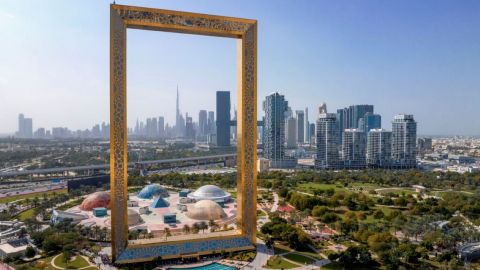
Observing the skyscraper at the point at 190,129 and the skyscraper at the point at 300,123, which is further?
the skyscraper at the point at 190,129

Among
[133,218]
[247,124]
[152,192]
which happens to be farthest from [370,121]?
[247,124]

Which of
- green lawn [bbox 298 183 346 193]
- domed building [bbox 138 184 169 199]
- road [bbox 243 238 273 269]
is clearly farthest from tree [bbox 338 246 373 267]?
domed building [bbox 138 184 169 199]

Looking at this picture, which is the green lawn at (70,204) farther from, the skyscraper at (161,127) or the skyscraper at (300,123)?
the skyscraper at (161,127)

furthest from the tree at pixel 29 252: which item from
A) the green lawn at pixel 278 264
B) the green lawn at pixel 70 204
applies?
the green lawn at pixel 278 264

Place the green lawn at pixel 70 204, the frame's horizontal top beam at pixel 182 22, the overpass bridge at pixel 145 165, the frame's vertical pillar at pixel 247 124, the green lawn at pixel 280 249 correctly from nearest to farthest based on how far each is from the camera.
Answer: the frame's horizontal top beam at pixel 182 22
the frame's vertical pillar at pixel 247 124
the green lawn at pixel 280 249
the green lawn at pixel 70 204
the overpass bridge at pixel 145 165

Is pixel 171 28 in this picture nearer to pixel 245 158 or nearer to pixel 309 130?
pixel 245 158
